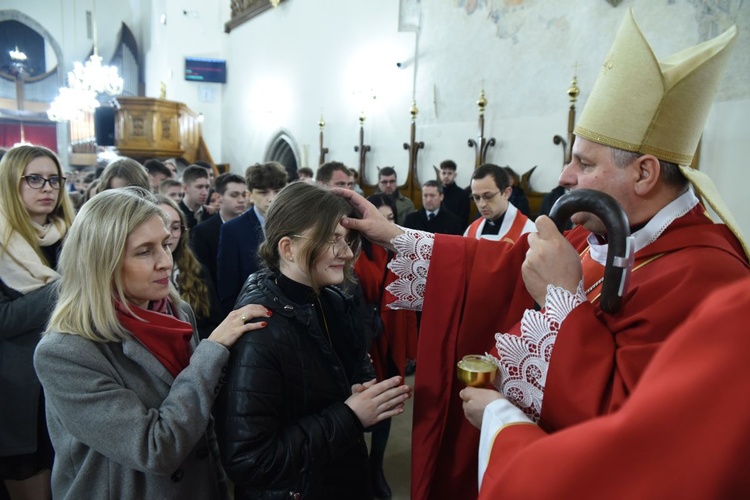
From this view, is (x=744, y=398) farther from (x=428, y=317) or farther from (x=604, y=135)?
(x=428, y=317)

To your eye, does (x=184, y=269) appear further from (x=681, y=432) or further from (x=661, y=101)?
(x=681, y=432)

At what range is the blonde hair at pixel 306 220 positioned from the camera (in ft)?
4.81

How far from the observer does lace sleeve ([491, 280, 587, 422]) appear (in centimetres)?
108

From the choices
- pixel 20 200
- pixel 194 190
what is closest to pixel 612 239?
pixel 20 200

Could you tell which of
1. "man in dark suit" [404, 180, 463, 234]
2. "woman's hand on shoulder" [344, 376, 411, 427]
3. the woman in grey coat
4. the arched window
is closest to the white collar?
"woman's hand on shoulder" [344, 376, 411, 427]

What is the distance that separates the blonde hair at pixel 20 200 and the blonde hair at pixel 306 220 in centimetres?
117

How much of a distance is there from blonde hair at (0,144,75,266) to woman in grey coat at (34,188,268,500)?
87cm

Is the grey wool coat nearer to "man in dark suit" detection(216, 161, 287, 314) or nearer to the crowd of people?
the crowd of people

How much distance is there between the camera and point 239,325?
134 centimetres

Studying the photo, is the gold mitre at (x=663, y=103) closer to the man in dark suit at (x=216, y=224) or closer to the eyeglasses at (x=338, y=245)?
the eyeglasses at (x=338, y=245)

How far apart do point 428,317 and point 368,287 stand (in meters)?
1.16

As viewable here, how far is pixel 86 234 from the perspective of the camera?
1372 millimetres

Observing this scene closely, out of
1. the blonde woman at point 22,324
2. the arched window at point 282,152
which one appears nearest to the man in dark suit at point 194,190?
the blonde woman at point 22,324

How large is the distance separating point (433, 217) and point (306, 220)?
4.06m
